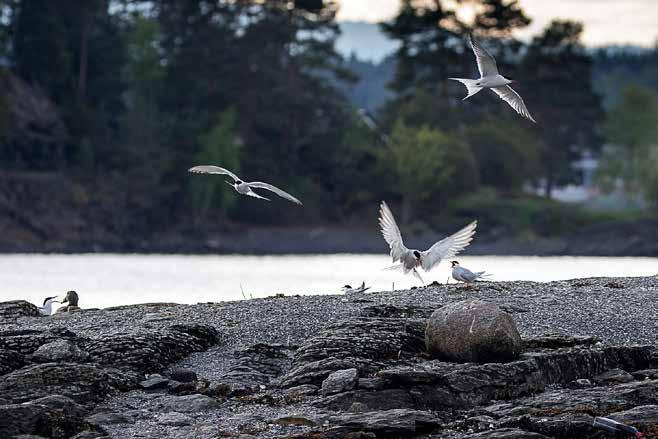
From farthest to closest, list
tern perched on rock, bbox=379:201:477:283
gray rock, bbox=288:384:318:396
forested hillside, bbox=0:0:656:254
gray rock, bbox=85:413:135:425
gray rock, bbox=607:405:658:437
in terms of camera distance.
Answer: forested hillside, bbox=0:0:656:254, tern perched on rock, bbox=379:201:477:283, gray rock, bbox=288:384:318:396, gray rock, bbox=85:413:135:425, gray rock, bbox=607:405:658:437

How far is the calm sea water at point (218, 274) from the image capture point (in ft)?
166

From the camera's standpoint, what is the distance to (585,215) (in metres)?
103

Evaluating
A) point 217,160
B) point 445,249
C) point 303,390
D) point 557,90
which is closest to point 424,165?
point 217,160

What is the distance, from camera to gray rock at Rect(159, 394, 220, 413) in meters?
17.9

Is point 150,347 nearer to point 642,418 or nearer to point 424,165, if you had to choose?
point 642,418

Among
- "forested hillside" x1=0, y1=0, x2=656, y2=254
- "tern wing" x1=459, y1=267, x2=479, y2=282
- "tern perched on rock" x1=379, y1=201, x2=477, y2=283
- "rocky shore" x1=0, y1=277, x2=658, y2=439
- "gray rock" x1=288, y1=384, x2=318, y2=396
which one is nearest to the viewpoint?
"rocky shore" x1=0, y1=277, x2=658, y2=439

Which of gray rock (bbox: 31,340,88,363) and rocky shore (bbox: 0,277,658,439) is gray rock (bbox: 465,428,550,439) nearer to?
rocky shore (bbox: 0,277,658,439)

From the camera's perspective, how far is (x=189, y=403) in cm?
1805

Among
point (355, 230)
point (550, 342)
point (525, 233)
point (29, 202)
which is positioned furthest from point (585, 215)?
point (550, 342)

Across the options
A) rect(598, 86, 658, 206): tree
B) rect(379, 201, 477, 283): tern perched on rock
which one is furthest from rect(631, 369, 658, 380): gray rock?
rect(598, 86, 658, 206): tree

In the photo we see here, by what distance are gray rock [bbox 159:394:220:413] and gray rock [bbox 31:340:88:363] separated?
65.8 inches

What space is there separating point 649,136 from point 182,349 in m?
104

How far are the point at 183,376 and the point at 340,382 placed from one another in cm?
222

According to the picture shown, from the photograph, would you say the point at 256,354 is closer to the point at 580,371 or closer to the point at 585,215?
the point at 580,371
